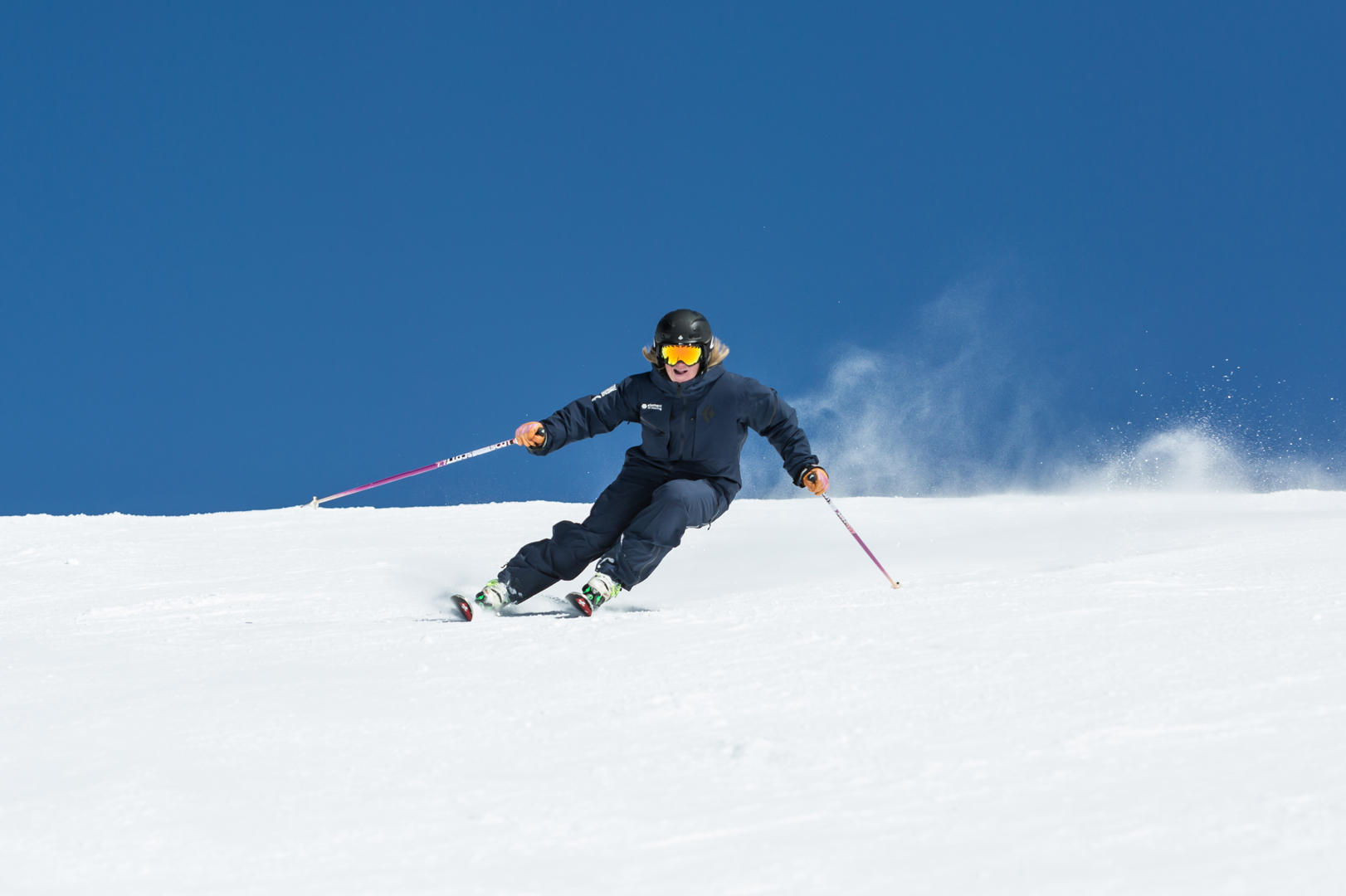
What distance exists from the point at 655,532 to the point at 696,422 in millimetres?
569

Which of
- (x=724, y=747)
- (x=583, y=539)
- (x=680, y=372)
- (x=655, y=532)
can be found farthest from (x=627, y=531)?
(x=724, y=747)

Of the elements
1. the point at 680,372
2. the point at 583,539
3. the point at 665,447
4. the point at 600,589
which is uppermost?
the point at 680,372

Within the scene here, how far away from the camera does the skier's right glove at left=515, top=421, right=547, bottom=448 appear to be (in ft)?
14.3

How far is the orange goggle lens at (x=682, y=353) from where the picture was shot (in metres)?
4.16

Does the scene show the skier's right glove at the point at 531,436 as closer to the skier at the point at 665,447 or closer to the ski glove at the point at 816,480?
the skier at the point at 665,447

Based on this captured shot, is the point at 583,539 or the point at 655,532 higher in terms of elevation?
the point at 583,539

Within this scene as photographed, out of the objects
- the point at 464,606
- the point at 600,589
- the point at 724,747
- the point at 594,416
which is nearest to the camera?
the point at 724,747

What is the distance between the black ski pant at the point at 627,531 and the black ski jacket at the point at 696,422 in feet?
0.29

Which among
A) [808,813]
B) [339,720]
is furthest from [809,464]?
[808,813]

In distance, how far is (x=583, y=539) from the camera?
167 inches

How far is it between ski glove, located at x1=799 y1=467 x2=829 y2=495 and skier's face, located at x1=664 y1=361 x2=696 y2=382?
0.63 meters

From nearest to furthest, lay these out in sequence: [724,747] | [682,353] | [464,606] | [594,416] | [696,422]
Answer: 1. [724,747]
2. [464,606]
3. [682,353]
4. [696,422]
5. [594,416]

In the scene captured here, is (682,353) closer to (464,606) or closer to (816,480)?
(816,480)

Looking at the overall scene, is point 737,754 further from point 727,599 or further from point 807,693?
point 727,599
